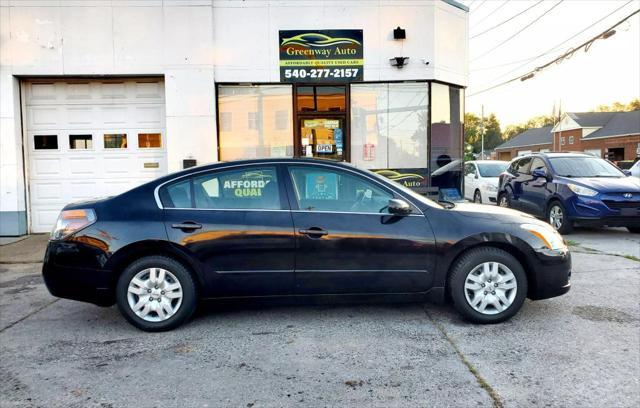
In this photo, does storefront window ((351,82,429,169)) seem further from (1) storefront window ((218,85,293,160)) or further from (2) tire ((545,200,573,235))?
(2) tire ((545,200,573,235))

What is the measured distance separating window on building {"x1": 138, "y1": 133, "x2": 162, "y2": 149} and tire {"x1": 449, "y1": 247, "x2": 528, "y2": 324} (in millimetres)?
7934

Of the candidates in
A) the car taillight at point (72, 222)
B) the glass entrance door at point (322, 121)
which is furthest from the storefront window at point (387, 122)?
the car taillight at point (72, 222)

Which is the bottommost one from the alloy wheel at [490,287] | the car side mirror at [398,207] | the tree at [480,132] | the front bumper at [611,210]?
the alloy wheel at [490,287]

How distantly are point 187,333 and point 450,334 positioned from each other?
7.67 feet

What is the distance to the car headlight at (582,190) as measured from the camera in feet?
29.2

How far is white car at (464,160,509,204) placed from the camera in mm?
14617

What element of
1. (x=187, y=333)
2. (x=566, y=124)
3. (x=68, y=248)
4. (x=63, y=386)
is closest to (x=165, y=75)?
(x=68, y=248)

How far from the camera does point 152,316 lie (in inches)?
169

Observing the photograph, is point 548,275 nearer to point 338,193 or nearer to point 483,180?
point 338,193

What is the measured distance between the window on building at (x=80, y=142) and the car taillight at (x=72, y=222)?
650 cm

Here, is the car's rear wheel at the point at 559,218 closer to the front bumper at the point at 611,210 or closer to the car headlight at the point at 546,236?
the front bumper at the point at 611,210

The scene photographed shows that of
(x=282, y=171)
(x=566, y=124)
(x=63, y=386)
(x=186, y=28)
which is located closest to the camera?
(x=63, y=386)

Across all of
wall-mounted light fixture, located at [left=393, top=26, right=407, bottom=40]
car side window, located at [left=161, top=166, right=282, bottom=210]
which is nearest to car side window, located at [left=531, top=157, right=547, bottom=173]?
wall-mounted light fixture, located at [left=393, top=26, right=407, bottom=40]

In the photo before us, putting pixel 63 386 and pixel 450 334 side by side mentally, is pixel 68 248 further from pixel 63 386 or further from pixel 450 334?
pixel 450 334
